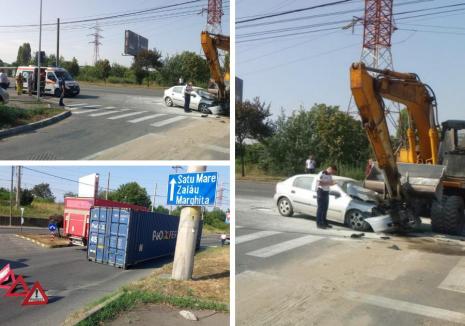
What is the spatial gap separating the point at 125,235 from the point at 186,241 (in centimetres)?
667

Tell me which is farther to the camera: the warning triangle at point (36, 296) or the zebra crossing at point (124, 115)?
the zebra crossing at point (124, 115)

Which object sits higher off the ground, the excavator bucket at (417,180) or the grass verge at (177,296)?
the excavator bucket at (417,180)

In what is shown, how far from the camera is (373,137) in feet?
33.3

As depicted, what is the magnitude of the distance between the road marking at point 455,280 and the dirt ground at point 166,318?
9.82 feet

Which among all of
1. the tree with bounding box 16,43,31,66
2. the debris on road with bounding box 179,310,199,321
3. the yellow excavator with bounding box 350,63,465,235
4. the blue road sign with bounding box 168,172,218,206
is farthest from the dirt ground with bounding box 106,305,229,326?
the yellow excavator with bounding box 350,63,465,235

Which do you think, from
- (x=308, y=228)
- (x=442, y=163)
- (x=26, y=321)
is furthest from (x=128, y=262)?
(x=442, y=163)

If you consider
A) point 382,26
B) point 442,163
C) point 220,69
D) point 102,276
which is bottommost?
point 102,276

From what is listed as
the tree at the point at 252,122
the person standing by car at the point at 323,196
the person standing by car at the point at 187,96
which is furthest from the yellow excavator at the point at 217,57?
the tree at the point at 252,122

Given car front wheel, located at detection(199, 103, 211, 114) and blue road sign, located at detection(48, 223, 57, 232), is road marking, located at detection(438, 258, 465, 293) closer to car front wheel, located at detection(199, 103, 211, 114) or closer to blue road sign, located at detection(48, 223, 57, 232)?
car front wheel, located at detection(199, 103, 211, 114)

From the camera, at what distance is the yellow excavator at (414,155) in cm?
1009

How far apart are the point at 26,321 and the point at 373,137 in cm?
745

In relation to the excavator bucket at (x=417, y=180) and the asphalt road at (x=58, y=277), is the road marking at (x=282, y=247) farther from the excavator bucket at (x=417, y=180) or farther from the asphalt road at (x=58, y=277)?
the excavator bucket at (x=417, y=180)

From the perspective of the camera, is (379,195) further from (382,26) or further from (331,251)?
(382,26)

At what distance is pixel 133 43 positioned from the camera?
6645mm
